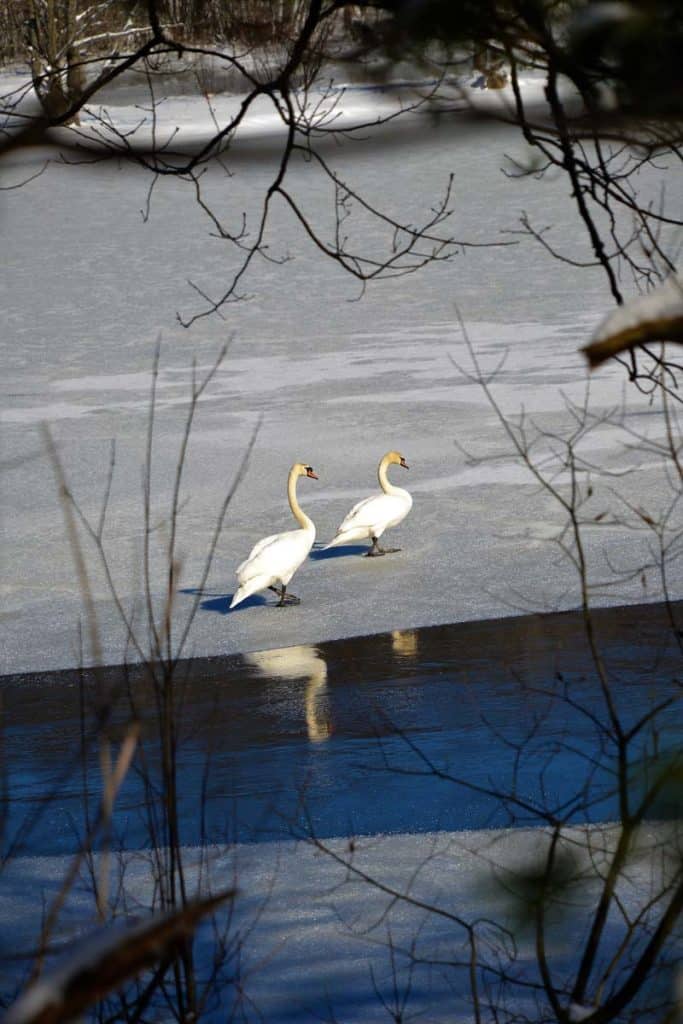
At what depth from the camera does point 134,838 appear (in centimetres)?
484

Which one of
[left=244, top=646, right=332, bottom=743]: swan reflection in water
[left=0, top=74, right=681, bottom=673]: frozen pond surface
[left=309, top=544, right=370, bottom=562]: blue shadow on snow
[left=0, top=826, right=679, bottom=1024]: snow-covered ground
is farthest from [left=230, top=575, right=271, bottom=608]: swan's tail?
[left=0, top=826, right=679, bottom=1024]: snow-covered ground

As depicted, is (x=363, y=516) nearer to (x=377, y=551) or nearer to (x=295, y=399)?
(x=377, y=551)

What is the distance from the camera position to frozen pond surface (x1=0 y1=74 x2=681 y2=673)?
754 cm

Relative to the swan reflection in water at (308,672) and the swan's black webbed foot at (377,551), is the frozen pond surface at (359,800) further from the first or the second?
the swan's black webbed foot at (377,551)

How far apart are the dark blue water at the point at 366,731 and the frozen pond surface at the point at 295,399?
1.21ft

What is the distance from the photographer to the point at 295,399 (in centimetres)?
1195

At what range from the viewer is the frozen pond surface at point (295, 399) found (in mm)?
7535

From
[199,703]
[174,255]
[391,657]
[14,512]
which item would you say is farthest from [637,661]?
[174,255]

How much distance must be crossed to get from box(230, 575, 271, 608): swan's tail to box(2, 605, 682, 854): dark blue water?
421 millimetres

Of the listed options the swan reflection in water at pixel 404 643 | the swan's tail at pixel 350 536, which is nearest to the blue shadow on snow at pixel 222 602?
the swan's tail at pixel 350 536

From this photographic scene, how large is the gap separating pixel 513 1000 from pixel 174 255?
51.4 feet

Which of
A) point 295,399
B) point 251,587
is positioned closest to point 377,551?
point 251,587

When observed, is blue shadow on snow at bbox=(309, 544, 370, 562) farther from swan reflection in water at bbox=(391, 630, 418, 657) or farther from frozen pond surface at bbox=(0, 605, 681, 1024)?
frozen pond surface at bbox=(0, 605, 681, 1024)

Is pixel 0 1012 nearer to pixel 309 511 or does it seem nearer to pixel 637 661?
pixel 637 661
